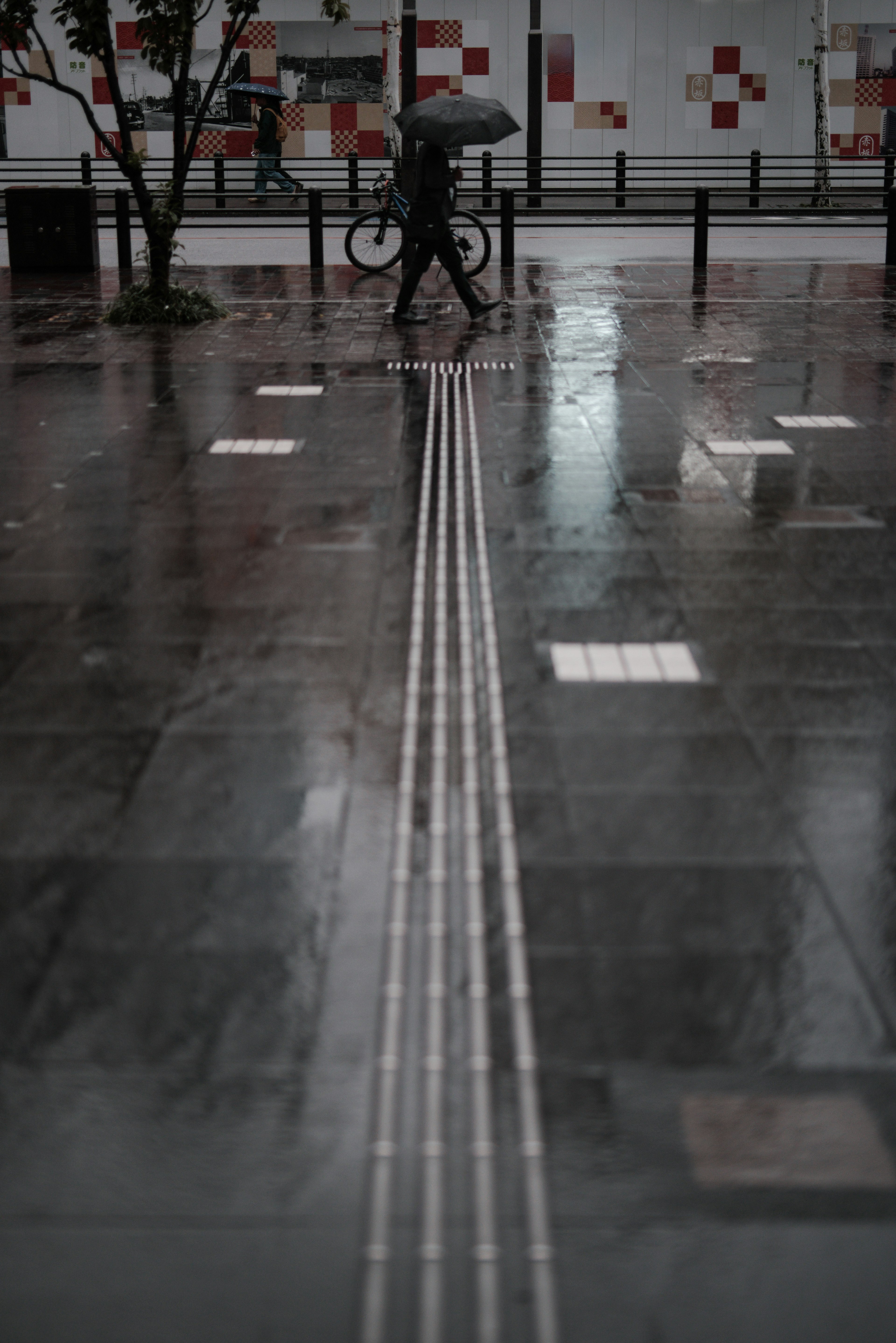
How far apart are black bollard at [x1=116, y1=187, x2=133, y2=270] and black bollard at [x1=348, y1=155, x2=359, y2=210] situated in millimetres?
6773

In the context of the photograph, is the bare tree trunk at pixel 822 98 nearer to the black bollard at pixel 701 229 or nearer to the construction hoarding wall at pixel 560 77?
the construction hoarding wall at pixel 560 77

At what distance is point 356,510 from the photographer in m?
6.82

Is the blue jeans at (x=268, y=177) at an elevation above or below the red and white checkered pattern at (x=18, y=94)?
below

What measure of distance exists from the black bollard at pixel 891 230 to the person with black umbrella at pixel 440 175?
569cm

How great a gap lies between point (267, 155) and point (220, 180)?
0.86m

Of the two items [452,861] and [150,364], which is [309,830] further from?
[150,364]

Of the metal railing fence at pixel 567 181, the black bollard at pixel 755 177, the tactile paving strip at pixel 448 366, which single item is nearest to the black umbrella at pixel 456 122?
the tactile paving strip at pixel 448 366

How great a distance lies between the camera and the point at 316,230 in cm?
1628

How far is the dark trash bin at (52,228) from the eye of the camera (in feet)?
52.1

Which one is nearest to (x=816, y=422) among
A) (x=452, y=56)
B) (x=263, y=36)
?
(x=452, y=56)

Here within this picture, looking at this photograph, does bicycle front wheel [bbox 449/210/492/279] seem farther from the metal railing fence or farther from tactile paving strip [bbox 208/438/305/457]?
tactile paving strip [bbox 208/438/305/457]

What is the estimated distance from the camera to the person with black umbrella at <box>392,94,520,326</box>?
11617 mm

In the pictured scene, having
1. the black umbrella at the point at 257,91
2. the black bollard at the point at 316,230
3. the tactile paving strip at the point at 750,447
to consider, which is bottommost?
the tactile paving strip at the point at 750,447

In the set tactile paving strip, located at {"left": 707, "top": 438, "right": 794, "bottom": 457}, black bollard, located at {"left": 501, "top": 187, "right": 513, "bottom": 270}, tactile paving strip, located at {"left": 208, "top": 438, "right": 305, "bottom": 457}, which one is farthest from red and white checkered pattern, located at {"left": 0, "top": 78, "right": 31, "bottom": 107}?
tactile paving strip, located at {"left": 707, "top": 438, "right": 794, "bottom": 457}
